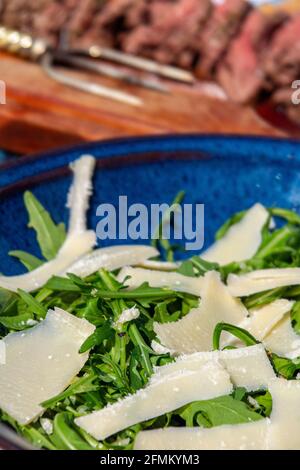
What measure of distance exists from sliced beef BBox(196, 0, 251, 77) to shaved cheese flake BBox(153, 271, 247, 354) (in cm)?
211

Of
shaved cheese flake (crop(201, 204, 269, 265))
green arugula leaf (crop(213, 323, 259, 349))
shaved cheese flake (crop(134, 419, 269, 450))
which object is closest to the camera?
shaved cheese flake (crop(134, 419, 269, 450))

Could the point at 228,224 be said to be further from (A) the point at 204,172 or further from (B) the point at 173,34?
(B) the point at 173,34

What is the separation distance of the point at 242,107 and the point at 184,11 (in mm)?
738

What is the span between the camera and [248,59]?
3.48 m

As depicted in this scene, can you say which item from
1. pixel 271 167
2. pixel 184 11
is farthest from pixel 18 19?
pixel 271 167

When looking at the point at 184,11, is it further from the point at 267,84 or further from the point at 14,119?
the point at 14,119

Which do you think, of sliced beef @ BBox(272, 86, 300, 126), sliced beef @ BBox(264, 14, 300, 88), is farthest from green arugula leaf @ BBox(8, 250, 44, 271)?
sliced beef @ BBox(264, 14, 300, 88)

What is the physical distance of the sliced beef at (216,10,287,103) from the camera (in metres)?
3.37

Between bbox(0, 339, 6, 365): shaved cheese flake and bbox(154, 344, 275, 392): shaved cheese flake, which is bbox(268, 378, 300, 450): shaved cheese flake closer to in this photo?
bbox(154, 344, 275, 392): shaved cheese flake

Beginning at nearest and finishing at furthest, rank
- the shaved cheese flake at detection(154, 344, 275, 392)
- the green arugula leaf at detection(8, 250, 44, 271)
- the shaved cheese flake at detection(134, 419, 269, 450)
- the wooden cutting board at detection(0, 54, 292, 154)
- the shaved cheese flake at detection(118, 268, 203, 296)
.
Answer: the shaved cheese flake at detection(134, 419, 269, 450) → the shaved cheese flake at detection(154, 344, 275, 392) → the shaved cheese flake at detection(118, 268, 203, 296) → the green arugula leaf at detection(8, 250, 44, 271) → the wooden cutting board at detection(0, 54, 292, 154)

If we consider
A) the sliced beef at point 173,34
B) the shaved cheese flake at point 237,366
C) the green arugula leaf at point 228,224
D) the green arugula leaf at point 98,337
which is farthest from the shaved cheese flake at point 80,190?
the sliced beef at point 173,34

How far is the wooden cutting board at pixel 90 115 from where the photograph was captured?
9.09 feet

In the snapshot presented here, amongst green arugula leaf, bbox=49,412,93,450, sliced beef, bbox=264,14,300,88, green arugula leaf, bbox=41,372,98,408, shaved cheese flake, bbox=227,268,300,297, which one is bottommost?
green arugula leaf, bbox=49,412,93,450

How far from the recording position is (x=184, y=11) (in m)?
3.61
